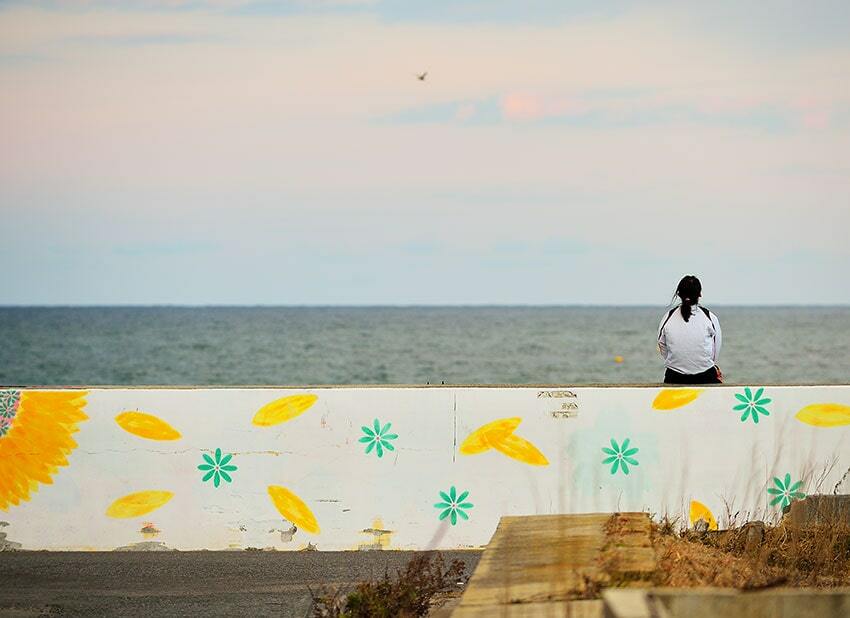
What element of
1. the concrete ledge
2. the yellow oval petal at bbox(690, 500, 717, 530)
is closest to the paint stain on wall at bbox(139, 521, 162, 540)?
the yellow oval petal at bbox(690, 500, 717, 530)

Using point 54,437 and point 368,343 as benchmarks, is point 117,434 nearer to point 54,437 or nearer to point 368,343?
point 54,437

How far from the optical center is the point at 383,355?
307 feet

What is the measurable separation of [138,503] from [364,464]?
175 cm

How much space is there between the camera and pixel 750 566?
26.1 ft

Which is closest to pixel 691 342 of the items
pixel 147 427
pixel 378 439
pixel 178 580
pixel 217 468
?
pixel 378 439

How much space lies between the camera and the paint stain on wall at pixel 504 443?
10000 millimetres

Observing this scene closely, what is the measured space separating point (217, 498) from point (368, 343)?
96574 mm

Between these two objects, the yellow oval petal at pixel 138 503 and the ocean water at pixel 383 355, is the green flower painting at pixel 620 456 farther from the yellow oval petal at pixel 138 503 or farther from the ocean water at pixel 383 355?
the ocean water at pixel 383 355

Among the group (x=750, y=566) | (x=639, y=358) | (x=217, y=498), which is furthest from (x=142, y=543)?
(x=639, y=358)

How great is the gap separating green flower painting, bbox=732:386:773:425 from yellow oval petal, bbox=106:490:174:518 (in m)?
4.48

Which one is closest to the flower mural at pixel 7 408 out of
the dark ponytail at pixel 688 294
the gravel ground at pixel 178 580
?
the gravel ground at pixel 178 580

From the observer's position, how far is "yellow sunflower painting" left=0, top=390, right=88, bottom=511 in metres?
9.92

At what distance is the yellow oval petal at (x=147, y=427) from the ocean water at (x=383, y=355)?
59.4 metres

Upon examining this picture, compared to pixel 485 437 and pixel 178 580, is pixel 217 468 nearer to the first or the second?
pixel 178 580
